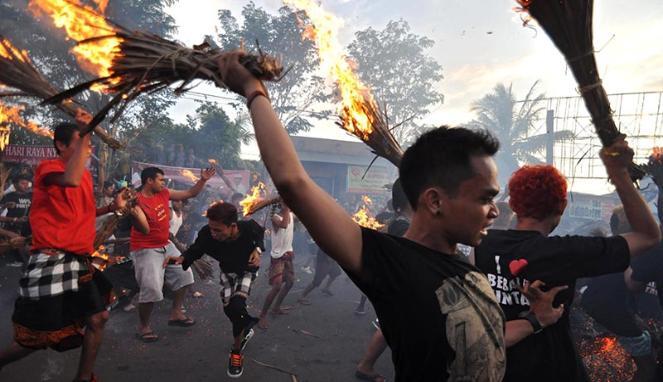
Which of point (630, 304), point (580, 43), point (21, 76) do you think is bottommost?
point (630, 304)

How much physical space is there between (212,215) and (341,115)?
2293 millimetres

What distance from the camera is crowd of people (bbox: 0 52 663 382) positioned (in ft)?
4.41

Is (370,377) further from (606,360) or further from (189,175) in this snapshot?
(189,175)

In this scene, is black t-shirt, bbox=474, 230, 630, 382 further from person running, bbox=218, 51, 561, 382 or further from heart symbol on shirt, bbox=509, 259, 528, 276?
person running, bbox=218, 51, 561, 382

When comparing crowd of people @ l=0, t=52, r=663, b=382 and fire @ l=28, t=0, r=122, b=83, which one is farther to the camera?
fire @ l=28, t=0, r=122, b=83

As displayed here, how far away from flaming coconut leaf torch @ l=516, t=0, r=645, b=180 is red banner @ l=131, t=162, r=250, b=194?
16392mm

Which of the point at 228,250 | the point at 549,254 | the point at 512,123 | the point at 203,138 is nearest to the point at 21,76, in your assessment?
the point at 228,250

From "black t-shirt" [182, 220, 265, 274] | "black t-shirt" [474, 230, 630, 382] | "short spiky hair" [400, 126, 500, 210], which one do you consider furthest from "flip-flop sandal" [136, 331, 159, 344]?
"short spiky hair" [400, 126, 500, 210]

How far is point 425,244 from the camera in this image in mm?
1521

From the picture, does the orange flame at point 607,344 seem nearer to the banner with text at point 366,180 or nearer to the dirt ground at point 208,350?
the dirt ground at point 208,350

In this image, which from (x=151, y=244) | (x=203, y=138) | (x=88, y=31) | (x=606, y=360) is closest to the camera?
(x=88, y=31)

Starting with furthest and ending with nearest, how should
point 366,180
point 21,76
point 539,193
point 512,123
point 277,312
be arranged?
point 512,123 < point 366,180 < point 277,312 < point 21,76 < point 539,193

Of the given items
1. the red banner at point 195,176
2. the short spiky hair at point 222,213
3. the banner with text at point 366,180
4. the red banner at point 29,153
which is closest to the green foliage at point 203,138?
the red banner at point 195,176

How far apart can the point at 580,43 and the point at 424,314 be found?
1720mm
